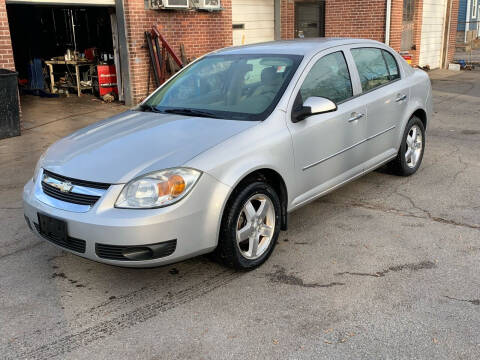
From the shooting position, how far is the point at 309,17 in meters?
15.6

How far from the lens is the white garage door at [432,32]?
57.0 ft

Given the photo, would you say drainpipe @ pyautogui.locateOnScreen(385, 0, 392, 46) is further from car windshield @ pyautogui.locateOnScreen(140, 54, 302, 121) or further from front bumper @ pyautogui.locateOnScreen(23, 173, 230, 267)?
front bumper @ pyautogui.locateOnScreen(23, 173, 230, 267)

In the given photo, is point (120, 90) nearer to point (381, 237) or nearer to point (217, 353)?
point (381, 237)

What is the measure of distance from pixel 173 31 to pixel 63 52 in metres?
5.17

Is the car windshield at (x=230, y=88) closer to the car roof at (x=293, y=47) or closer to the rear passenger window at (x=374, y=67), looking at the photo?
the car roof at (x=293, y=47)

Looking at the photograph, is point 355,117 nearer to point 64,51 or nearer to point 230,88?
point 230,88

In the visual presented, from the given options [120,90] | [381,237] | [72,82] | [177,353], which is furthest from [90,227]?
[72,82]

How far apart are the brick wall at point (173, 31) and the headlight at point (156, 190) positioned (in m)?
8.15

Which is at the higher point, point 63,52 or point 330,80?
point 330,80

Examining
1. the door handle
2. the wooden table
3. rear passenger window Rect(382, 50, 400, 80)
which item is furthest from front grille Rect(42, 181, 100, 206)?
the wooden table

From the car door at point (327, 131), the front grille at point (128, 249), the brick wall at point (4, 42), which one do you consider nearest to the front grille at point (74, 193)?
the front grille at point (128, 249)

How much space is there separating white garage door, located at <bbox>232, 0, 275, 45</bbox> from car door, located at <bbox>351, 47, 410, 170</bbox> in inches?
343

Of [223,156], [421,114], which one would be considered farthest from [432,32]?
[223,156]

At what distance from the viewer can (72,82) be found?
13.6 metres
